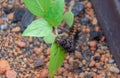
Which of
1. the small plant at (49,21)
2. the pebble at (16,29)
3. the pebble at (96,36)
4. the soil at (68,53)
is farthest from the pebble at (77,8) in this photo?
the small plant at (49,21)

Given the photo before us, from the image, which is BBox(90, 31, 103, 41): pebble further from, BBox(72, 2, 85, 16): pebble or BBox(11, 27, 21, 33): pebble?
BBox(11, 27, 21, 33): pebble

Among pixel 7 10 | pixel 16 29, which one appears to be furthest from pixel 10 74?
pixel 7 10

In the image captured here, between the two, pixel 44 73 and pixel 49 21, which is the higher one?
pixel 49 21

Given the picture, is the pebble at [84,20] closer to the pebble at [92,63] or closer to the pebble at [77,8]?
the pebble at [77,8]

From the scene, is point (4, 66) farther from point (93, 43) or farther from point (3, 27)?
point (93, 43)

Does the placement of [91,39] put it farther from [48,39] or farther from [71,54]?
[48,39]

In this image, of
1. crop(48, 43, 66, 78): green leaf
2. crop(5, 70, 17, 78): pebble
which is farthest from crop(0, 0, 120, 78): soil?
crop(48, 43, 66, 78): green leaf
